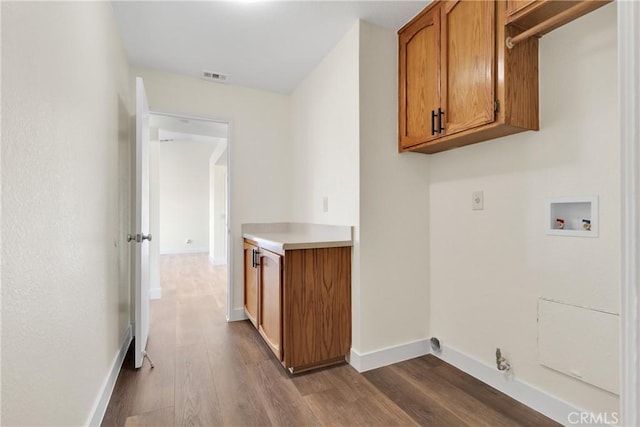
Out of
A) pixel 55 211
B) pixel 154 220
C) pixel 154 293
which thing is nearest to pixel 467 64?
pixel 55 211

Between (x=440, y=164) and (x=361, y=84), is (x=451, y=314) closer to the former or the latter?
(x=440, y=164)

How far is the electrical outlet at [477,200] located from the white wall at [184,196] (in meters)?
7.30

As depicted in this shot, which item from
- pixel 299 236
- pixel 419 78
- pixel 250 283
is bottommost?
pixel 250 283

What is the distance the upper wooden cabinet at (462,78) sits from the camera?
154 centimetres

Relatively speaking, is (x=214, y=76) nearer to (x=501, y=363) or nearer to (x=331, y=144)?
(x=331, y=144)

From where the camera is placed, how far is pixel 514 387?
5.62 ft

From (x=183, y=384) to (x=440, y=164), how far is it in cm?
224

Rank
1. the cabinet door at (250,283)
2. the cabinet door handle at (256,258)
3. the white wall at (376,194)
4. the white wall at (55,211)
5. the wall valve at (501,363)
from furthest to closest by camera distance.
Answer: the cabinet door at (250,283) → the cabinet door handle at (256,258) → the white wall at (376,194) → the wall valve at (501,363) → the white wall at (55,211)

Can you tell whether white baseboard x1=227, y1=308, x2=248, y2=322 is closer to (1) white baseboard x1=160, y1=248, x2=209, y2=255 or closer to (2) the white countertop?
(2) the white countertop

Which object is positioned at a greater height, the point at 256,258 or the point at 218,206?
the point at 218,206

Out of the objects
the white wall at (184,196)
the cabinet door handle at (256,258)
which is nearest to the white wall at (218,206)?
the white wall at (184,196)

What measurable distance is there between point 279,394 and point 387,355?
0.79 metres

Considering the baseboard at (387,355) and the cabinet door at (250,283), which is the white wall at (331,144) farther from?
the cabinet door at (250,283)

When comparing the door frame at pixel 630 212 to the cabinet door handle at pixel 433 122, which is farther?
the cabinet door handle at pixel 433 122
